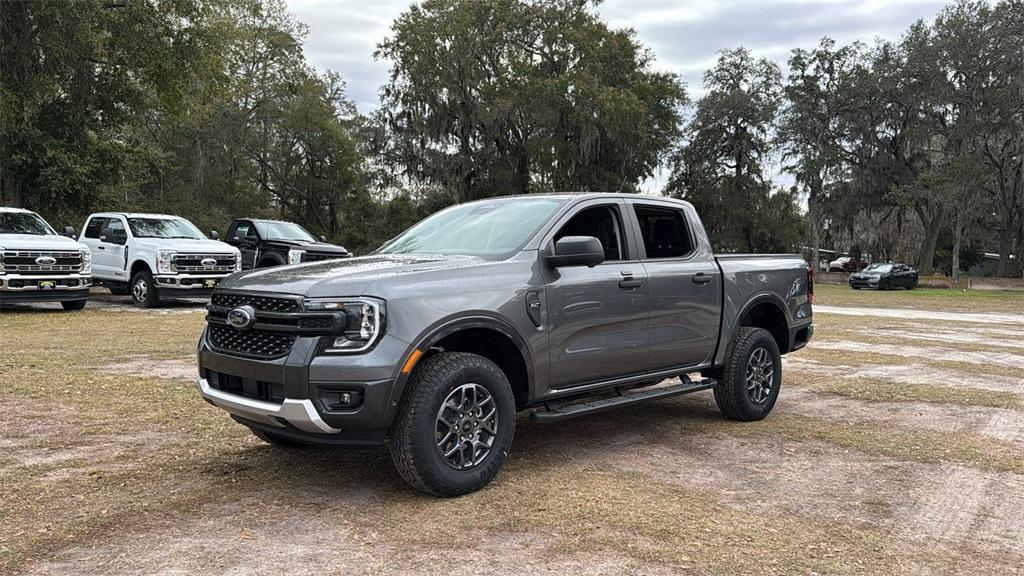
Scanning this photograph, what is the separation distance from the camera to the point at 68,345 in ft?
34.7

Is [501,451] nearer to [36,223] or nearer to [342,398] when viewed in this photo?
[342,398]

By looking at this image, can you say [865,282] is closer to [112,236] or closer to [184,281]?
[184,281]

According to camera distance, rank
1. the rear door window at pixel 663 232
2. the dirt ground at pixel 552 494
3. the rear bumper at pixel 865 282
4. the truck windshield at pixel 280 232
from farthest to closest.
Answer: the rear bumper at pixel 865 282, the truck windshield at pixel 280 232, the rear door window at pixel 663 232, the dirt ground at pixel 552 494

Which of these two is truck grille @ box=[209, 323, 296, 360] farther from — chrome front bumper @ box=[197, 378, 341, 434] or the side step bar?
the side step bar

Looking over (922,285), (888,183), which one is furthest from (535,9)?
(922,285)

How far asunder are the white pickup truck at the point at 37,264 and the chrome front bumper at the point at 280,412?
11594 mm

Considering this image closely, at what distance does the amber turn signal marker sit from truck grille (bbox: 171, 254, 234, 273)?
13293 mm

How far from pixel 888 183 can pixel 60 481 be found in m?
45.7

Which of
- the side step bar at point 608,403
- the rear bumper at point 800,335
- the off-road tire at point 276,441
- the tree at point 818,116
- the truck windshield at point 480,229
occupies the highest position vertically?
the tree at point 818,116

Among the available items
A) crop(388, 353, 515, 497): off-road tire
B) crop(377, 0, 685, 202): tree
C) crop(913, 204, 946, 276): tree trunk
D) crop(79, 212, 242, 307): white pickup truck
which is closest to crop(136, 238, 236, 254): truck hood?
crop(79, 212, 242, 307): white pickup truck

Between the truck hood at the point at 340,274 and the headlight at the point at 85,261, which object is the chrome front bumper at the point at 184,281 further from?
the truck hood at the point at 340,274

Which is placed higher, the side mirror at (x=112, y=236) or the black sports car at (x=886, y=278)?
the side mirror at (x=112, y=236)

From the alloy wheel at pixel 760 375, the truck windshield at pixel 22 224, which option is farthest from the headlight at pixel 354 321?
the truck windshield at pixel 22 224

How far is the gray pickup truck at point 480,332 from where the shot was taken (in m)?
4.26
